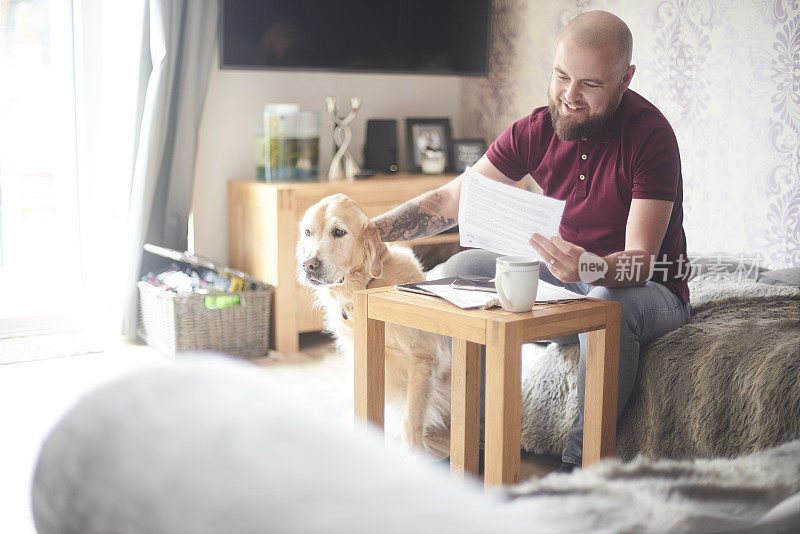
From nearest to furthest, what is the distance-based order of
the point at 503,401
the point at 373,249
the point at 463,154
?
1. the point at 503,401
2. the point at 373,249
3. the point at 463,154

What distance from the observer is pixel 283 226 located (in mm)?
3125

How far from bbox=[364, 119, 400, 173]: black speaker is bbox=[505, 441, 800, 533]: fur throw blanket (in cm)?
310

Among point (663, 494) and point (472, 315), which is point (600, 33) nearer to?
point (472, 315)

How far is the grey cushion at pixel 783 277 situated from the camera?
239cm

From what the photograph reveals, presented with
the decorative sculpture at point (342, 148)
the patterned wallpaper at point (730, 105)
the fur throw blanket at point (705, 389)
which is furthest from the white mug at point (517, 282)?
the decorative sculpture at point (342, 148)

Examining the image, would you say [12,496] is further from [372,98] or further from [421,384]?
[372,98]

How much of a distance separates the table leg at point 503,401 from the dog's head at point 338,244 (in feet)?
2.10

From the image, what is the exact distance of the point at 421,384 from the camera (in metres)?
2.09

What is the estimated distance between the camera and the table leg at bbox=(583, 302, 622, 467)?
169 cm

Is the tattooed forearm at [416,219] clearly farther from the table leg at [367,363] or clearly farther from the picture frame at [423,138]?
the picture frame at [423,138]

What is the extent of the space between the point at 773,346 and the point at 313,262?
107 cm

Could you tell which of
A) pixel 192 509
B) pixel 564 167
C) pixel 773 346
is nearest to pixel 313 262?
pixel 564 167

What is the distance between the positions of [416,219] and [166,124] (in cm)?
151

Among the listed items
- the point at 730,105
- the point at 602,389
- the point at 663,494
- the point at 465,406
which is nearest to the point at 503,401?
the point at 465,406
